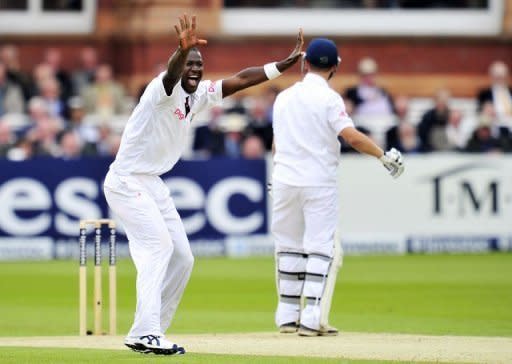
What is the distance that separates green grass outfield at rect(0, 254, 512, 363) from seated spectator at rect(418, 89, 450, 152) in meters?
2.21

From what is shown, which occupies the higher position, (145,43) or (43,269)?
(145,43)

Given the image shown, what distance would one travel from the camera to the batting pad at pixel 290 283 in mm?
11773

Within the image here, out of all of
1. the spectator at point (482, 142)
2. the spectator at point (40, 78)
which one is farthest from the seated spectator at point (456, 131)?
the spectator at point (40, 78)

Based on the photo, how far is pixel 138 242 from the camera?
1027 cm

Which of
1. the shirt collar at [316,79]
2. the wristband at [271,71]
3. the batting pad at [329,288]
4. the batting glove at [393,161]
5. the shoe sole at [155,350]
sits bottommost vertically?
the shoe sole at [155,350]

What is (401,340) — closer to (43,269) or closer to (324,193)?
(324,193)

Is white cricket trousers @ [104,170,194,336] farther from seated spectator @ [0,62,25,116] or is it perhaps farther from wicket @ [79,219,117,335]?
seated spectator @ [0,62,25,116]

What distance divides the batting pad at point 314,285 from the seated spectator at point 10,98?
1141 cm

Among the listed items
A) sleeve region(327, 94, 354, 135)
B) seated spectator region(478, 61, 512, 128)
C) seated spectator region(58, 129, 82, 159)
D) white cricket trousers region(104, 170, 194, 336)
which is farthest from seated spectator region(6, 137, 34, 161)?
white cricket trousers region(104, 170, 194, 336)

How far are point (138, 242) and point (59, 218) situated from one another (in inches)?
367

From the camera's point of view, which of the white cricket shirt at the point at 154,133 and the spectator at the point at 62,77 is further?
the spectator at the point at 62,77

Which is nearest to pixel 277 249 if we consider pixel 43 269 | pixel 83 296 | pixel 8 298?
pixel 83 296

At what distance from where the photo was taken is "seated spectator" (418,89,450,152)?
71.5ft

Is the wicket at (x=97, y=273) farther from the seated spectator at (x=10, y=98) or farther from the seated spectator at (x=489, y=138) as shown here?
the seated spectator at (x=10, y=98)
